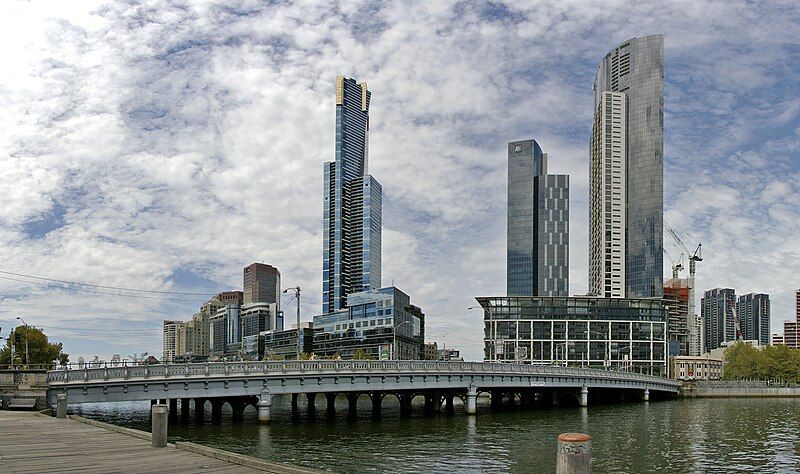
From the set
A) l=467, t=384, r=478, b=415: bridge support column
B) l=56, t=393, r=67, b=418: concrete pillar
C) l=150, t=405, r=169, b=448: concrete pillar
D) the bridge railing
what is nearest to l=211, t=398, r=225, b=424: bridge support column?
the bridge railing

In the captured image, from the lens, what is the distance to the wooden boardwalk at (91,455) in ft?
77.8

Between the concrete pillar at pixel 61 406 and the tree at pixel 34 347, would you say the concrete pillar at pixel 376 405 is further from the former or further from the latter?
the tree at pixel 34 347

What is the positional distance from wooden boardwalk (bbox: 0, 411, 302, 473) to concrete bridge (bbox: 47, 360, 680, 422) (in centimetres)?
2698

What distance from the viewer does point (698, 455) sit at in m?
51.9

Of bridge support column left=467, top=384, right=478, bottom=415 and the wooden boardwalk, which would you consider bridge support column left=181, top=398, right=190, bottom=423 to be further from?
the wooden boardwalk

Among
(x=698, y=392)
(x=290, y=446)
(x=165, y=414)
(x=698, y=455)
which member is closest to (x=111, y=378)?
(x=290, y=446)

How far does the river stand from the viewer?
46125 millimetres

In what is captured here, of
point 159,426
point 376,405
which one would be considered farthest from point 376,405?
point 159,426

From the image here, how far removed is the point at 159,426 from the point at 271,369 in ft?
150

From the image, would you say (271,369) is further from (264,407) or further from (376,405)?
(376,405)

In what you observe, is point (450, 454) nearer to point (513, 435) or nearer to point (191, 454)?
point (513, 435)

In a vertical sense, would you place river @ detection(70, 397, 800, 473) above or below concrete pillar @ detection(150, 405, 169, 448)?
below

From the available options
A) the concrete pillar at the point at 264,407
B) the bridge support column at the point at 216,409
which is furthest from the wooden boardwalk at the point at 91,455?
the bridge support column at the point at 216,409

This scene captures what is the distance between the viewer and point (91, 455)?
90.1 ft
